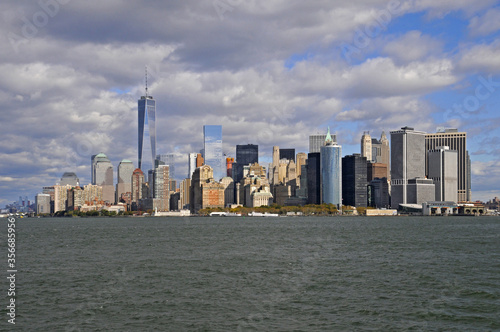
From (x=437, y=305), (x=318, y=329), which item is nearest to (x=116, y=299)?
(x=318, y=329)

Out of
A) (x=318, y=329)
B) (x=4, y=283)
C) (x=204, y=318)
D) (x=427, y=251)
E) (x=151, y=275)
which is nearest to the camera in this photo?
(x=318, y=329)

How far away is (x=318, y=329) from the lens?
120 ft

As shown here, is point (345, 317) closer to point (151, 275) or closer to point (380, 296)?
point (380, 296)

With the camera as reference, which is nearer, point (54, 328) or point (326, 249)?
point (54, 328)

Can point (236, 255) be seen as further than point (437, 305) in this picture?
Yes

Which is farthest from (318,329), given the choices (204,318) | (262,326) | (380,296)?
(380,296)

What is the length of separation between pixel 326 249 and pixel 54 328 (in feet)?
198

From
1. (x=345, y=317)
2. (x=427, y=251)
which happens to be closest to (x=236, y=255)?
(x=427, y=251)

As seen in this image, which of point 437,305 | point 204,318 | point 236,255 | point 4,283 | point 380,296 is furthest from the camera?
point 236,255

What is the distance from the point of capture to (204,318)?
39.6 metres

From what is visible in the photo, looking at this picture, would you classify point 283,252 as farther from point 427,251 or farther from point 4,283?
point 4,283

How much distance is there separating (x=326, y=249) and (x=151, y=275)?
39431 mm

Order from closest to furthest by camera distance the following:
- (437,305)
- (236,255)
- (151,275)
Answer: (437,305), (151,275), (236,255)

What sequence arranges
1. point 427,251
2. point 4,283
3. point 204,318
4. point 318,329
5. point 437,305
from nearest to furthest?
point 318,329 → point 204,318 → point 437,305 → point 4,283 → point 427,251
